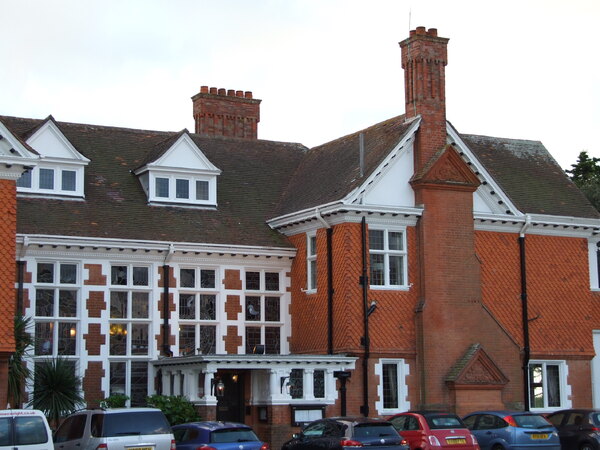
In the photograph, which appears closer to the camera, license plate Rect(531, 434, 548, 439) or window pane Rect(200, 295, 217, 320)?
license plate Rect(531, 434, 548, 439)

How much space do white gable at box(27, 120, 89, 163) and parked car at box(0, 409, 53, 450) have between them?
14579mm

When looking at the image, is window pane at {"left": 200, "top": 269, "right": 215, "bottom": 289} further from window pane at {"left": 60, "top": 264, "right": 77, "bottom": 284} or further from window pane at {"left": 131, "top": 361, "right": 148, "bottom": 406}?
window pane at {"left": 60, "top": 264, "right": 77, "bottom": 284}

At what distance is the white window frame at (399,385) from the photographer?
3453cm

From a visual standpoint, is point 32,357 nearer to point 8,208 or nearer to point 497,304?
point 8,208

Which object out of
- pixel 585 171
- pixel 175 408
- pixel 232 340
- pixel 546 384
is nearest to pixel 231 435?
pixel 175 408

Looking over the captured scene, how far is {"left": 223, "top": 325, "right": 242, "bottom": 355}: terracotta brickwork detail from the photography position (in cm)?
3603

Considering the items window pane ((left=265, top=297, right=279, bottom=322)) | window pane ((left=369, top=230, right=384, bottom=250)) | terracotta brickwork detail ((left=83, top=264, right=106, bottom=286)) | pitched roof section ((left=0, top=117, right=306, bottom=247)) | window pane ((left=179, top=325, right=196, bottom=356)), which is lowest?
window pane ((left=179, top=325, right=196, bottom=356))

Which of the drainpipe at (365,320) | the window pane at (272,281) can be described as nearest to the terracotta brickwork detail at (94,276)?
the window pane at (272,281)

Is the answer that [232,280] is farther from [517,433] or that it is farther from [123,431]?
[123,431]

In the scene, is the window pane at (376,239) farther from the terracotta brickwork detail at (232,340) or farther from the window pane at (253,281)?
the terracotta brickwork detail at (232,340)

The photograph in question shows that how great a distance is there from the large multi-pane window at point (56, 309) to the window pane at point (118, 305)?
116 centimetres

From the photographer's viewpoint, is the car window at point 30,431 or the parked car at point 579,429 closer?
the car window at point 30,431

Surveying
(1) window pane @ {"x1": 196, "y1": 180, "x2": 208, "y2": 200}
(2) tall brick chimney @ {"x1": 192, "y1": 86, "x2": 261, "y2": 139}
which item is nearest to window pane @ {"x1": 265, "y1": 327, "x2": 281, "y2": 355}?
(1) window pane @ {"x1": 196, "y1": 180, "x2": 208, "y2": 200}

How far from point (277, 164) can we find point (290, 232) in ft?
16.3
